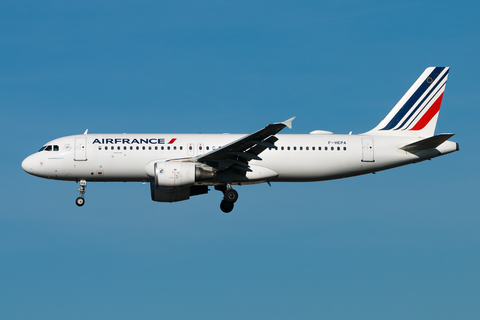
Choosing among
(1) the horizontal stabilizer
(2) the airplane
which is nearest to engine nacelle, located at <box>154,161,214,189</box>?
(2) the airplane

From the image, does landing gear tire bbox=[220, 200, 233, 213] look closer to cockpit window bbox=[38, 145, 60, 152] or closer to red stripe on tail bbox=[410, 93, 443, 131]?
cockpit window bbox=[38, 145, 60, 152]

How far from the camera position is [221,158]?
33.8 m

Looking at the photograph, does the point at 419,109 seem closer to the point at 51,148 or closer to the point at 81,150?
the point at 81,150

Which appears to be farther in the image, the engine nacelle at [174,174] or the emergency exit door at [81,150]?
the emergency exit door at [81,150]

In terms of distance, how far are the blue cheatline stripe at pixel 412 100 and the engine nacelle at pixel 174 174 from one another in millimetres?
12270

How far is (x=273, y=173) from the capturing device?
116 ft

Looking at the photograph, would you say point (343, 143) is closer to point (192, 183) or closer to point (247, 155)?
point (247, 155)

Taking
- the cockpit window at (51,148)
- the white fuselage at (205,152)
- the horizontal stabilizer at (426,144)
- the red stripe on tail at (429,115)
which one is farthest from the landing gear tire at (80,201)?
the red stripe on tail at (429,115)

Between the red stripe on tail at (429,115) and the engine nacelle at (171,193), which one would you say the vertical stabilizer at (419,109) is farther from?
the engine nacelle at (171,193)

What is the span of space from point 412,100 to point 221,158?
12.9m

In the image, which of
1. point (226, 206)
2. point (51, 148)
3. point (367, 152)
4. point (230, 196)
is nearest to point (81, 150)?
point (51, 148)

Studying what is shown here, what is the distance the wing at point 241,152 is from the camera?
31938 mm

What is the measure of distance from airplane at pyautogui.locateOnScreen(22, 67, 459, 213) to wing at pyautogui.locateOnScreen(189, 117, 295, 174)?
2.1 inches

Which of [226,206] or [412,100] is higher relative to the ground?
[412,100]
